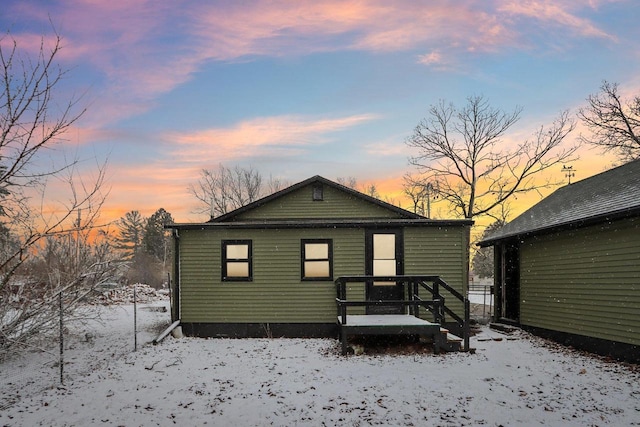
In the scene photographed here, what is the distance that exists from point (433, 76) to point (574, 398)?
43.8ft

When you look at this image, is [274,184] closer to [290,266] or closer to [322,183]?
[322,183]

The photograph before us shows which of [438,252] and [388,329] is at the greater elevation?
[438,252]

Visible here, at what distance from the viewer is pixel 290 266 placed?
12969 millimetres

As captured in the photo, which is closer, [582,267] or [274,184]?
[582,267]

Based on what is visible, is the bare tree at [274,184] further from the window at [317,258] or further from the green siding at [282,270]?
the window at [317,258]

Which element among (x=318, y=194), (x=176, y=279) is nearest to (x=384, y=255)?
(x=318, y=194)

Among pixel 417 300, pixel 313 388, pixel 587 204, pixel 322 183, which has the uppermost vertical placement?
pixel 322 183

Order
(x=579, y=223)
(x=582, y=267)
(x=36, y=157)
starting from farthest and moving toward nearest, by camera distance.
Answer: (x=582, y=267)
(x=579, y=223)
(x=36, y=157)

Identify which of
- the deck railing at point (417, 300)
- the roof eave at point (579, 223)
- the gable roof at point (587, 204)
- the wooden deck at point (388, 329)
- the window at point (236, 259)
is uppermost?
the gable roof at point (587, 204)

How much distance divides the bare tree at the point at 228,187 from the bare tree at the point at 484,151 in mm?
20374

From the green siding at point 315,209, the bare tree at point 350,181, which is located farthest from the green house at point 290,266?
the bare tree at point 350,181

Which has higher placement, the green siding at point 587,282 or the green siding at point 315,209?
the green siding at point 315,209

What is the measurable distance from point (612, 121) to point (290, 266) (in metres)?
24.9

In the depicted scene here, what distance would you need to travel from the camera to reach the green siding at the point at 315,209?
14.9 metres
